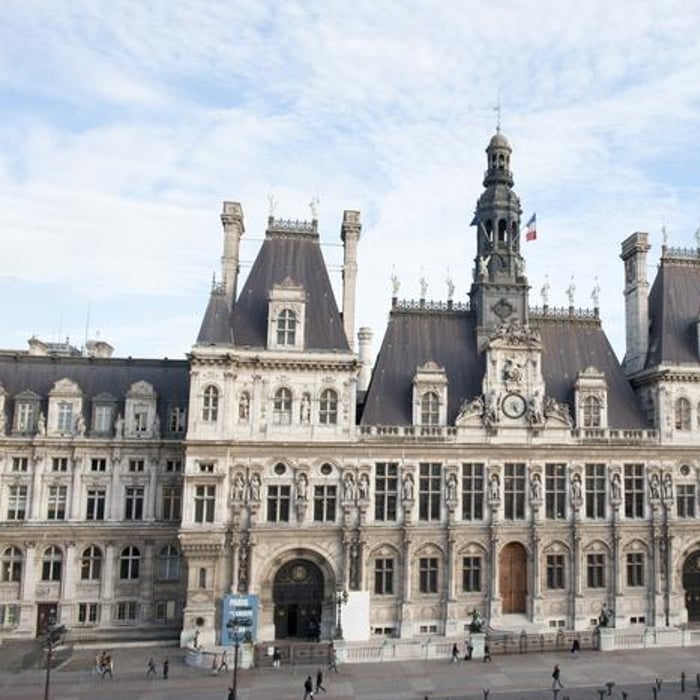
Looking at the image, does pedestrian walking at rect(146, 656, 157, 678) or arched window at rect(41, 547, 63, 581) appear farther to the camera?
arched window at rect(41, 547, 63, 581)

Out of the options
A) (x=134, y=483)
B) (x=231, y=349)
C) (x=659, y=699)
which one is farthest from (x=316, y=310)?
(x=659, y=699)

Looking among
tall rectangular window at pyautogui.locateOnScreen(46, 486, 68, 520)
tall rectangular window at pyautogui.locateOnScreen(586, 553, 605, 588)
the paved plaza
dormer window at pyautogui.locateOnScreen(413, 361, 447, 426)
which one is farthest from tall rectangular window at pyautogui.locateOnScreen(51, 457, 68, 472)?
tall rectangular window at pyautogui.locateOnScreen(586, 553, 605, 588)

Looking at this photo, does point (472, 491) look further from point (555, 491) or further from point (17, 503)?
point (17, 503)

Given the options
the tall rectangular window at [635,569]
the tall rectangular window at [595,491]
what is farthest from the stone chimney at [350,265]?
the tall rectangular window at [635,569]

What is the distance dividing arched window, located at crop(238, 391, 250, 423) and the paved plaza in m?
14.9

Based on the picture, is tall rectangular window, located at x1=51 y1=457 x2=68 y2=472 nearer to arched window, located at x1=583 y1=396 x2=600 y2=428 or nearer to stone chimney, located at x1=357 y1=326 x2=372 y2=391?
stone chimney, located at x1=357 y1=326 x2=372 y2=391

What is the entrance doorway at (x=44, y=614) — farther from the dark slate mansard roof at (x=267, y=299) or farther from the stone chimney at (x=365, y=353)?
the stone chimney at (x=365, y=353)

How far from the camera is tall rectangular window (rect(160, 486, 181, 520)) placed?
5062 centimetres

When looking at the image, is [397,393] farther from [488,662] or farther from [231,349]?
[488,662]

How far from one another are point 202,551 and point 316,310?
58.8 ft

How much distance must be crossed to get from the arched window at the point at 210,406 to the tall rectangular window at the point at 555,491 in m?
22.8

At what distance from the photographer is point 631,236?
5756 cm

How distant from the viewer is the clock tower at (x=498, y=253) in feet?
175

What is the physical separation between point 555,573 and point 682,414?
14878 millimetres
